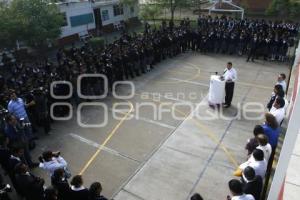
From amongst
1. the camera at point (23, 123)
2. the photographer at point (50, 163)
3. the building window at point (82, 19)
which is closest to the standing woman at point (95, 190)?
the photographer at point (50, 163)

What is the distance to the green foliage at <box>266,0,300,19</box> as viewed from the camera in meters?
26.5

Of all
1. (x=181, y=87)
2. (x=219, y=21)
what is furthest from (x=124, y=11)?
(x=181, y=87)

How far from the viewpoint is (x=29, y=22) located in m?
18.4

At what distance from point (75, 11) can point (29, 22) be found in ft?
25.5

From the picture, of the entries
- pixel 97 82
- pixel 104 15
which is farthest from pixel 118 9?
pixel 97 82

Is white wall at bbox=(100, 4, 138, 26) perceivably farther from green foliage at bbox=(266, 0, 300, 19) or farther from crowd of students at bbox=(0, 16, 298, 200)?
green foliage at bbox=(266, 0, 300, 19)

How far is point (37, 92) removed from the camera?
1046 centimetres

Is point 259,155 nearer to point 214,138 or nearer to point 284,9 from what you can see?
point 214,138

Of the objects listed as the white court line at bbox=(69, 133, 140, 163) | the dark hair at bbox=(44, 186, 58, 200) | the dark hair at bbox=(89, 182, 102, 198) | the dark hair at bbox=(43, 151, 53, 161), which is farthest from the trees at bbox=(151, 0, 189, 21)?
the dark hair at bbox=(44, 186, 58, 200)

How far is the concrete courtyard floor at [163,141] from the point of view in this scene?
8547mm

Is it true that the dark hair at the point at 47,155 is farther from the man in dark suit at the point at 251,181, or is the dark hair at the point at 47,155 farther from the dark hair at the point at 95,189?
the man in dark suit at the point at 251,181

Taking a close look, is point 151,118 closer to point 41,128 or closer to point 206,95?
point 206,95

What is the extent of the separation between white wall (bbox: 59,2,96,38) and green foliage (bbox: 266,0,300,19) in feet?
55.2

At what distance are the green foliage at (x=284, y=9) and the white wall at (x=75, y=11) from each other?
1683 cm
